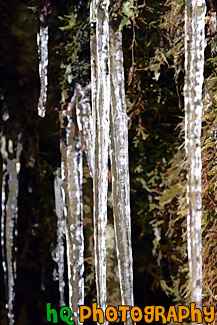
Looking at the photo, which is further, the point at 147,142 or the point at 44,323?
the point at 44,323

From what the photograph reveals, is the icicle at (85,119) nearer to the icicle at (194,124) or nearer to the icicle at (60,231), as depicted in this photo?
the icicle at (60,231)

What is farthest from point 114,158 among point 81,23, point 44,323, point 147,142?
point 44,323

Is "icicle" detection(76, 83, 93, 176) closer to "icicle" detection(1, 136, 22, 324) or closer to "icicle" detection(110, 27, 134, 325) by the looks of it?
"icicle" detection(110, 27, 134, 325)

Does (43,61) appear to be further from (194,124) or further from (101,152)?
(194,124)

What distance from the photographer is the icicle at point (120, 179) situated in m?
1.15

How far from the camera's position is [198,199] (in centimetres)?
103

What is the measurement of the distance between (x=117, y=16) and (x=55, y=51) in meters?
0.32

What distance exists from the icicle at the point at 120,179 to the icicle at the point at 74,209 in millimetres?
231

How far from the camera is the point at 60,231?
1.66 metres

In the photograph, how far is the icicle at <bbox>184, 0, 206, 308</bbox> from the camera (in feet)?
3.37

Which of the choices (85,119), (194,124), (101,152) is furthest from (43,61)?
(194,124)

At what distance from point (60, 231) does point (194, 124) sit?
0.80 metres

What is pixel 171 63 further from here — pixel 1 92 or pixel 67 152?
pixel 1 92

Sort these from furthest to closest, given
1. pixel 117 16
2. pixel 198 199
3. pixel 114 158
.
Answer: pixel 117 16 → pixel 114 158 → pixel 198 199
